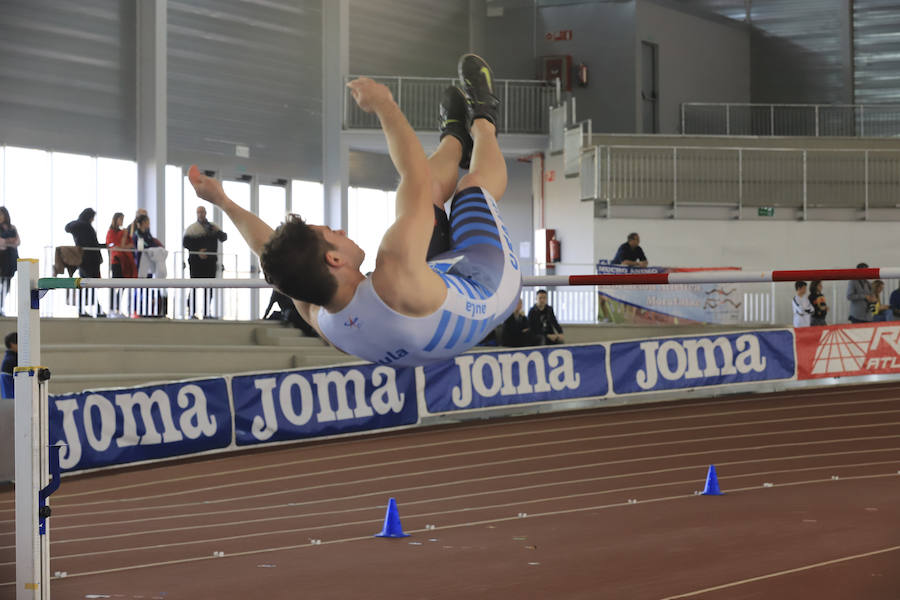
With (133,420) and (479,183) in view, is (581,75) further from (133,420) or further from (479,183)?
(479,183)

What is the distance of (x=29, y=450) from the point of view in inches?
209

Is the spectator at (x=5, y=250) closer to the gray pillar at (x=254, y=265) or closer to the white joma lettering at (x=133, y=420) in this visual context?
the white joma lettering at (x=133, y=420)

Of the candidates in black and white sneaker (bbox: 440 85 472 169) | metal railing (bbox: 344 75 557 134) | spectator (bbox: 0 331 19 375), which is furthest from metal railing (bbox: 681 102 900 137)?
black and white sneaker (bbox: 440 85 472 169)

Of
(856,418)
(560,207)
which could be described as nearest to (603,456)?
(856,418)

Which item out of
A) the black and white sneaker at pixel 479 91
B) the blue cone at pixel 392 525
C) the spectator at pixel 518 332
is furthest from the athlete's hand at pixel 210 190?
the spectator at pixel 518 332

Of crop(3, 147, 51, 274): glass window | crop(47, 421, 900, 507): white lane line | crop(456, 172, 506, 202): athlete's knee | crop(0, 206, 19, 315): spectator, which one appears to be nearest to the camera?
crop(456, 172, 506, 202): athlete's knee

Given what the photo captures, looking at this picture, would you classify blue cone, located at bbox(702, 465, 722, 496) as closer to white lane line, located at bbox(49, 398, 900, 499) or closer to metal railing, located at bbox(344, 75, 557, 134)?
white lane line, located at bbox(49, 398, 900, 499)

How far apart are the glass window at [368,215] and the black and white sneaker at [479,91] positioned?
1770cm

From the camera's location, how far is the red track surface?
21.3 ft

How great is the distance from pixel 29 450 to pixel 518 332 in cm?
930

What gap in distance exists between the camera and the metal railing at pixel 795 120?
22.7m

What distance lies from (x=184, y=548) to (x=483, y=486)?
334 cm

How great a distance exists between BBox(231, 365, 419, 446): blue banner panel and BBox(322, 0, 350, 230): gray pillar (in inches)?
Result: 355

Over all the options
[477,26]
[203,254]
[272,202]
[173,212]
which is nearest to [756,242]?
[477,26]
